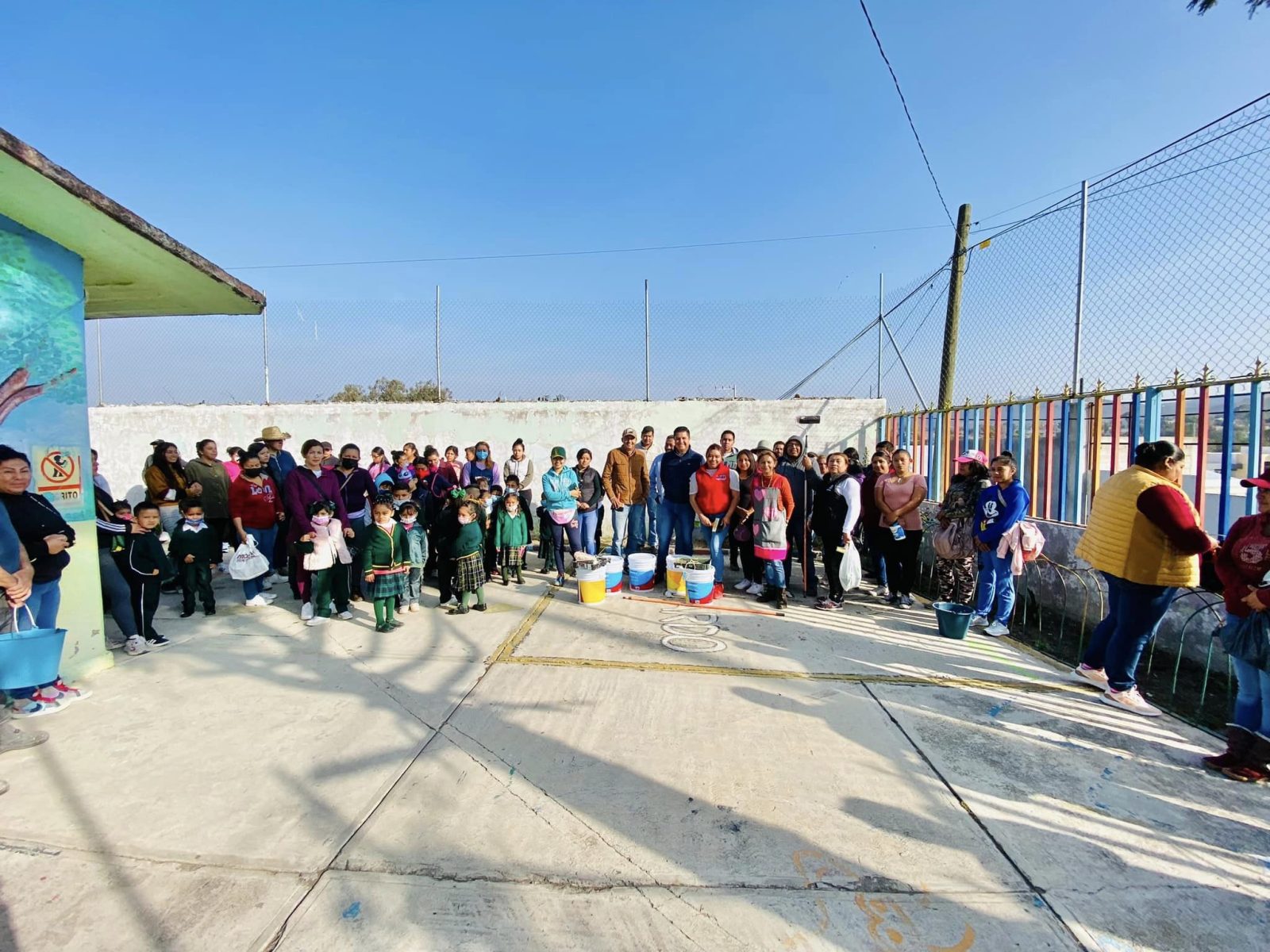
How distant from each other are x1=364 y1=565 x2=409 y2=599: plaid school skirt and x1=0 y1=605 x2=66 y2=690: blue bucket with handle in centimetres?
195

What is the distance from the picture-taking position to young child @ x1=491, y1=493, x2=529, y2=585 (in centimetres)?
637

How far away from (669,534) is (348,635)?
3312mm

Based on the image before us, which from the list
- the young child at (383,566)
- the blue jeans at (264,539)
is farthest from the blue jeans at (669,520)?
the blue jeans at (264,539)

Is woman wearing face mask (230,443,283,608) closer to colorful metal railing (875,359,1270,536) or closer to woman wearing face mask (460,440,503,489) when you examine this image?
woman wearing face mask (460,440,503,489)

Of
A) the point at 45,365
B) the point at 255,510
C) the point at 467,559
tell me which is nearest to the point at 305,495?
the point at 255,510

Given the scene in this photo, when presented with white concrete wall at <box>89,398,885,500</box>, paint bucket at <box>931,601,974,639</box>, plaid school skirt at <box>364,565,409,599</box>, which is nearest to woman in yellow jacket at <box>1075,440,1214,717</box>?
paint bucket at <box>931,601,974,639</box>

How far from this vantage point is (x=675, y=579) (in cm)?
596

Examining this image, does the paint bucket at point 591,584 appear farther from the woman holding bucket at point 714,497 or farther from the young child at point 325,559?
the young child at point 325,559

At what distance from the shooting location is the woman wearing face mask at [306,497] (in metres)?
5.20

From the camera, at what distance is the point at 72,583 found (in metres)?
3.82

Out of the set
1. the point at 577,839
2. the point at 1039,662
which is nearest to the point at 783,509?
the point at 1039,662

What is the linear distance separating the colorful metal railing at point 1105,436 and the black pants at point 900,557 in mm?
1508

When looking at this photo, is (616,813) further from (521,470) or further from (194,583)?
(521,470)

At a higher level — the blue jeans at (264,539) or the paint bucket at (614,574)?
the blue jeans at (264,539)
